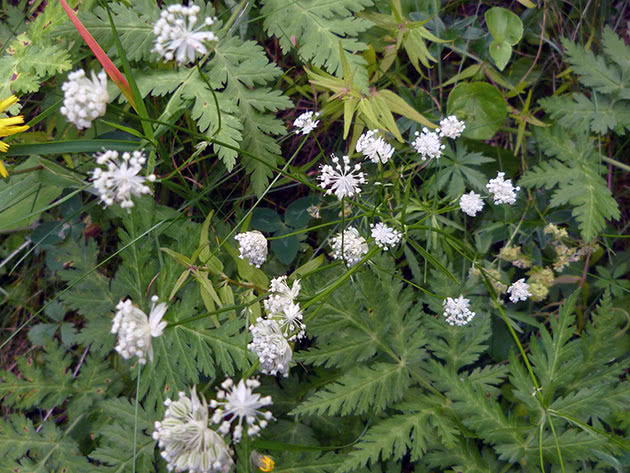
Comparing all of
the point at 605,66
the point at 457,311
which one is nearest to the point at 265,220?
the point at 457,311

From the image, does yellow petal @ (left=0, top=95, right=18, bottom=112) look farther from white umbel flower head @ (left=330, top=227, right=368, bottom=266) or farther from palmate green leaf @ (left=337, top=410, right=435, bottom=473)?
palmate green leaf @ (left=337, top=410, right=435, bottom=473)

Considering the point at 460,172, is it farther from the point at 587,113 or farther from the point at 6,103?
the point at 6,103

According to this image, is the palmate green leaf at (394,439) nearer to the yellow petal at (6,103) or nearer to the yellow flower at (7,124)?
the yellow flower at (7,124)

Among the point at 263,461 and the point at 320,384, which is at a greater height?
the point at 263,461

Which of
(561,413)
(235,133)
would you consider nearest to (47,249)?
(235,133)

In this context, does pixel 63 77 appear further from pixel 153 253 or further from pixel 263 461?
pixel 263 461

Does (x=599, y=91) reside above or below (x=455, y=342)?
above

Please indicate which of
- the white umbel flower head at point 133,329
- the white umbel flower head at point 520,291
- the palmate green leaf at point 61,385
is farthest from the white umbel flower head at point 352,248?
the palmate green leaf at point 61,385
